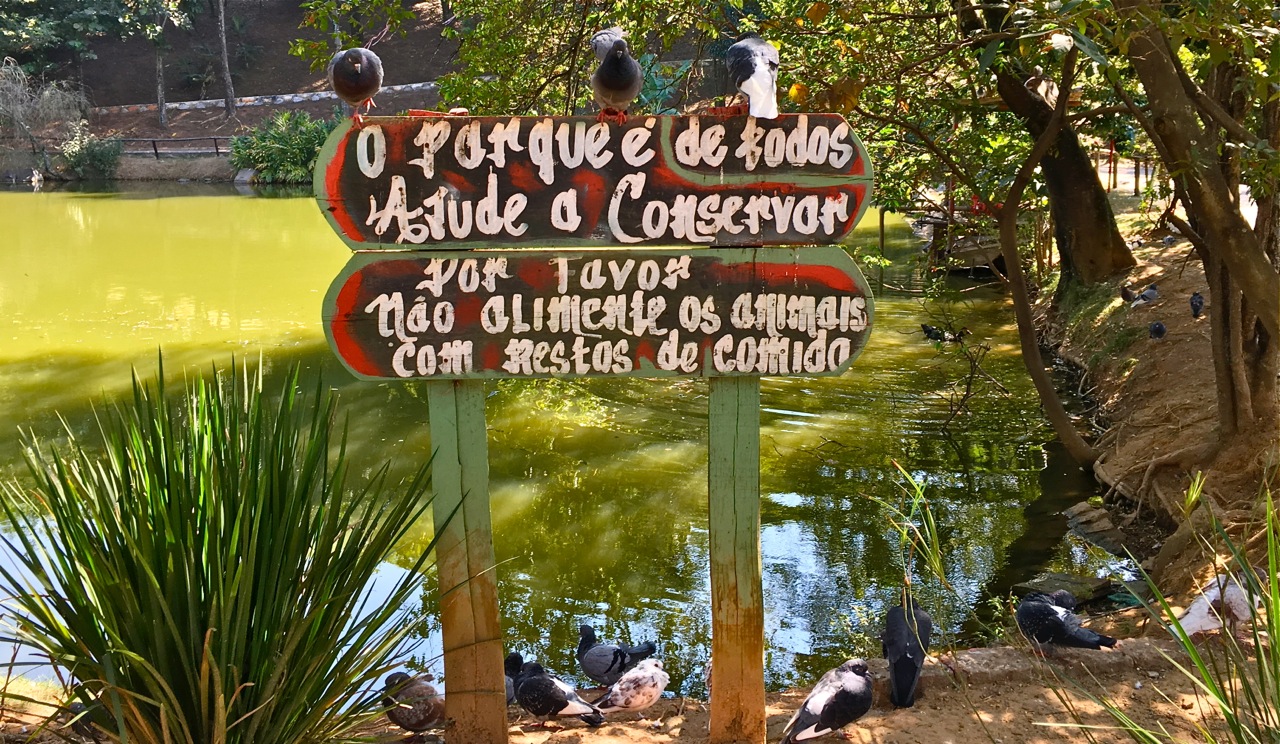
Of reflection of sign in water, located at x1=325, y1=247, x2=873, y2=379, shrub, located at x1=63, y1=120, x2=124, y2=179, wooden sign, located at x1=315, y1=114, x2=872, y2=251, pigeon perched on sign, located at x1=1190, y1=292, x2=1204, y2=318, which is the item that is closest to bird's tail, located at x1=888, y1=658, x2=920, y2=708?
reflection of sign in water, located at x1=325, y1=247, x2=873, y2=379

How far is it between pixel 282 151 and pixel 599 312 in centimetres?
2469

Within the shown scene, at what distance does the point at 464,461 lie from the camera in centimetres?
281

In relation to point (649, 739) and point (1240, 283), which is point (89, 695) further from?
point (1240, 283)

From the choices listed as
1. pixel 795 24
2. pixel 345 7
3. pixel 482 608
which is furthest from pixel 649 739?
pixel 345 7

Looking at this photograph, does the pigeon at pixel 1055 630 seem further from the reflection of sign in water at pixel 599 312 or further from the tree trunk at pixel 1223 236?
the reflection of sign in water at pixel 599 312

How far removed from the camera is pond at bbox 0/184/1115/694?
4.77 meters

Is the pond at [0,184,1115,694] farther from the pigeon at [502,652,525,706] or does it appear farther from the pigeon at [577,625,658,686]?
the pigeon at [577,625,658,686]

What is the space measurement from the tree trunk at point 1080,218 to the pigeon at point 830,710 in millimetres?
5672

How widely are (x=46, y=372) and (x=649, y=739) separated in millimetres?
7708

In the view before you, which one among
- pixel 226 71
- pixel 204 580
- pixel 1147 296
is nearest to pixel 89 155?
pixel 226 71

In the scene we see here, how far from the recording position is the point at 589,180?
265 centimetres

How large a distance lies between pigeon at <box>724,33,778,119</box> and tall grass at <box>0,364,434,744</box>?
4.13ft

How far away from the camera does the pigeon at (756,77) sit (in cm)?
257

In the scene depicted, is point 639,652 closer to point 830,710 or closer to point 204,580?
point 830,710
